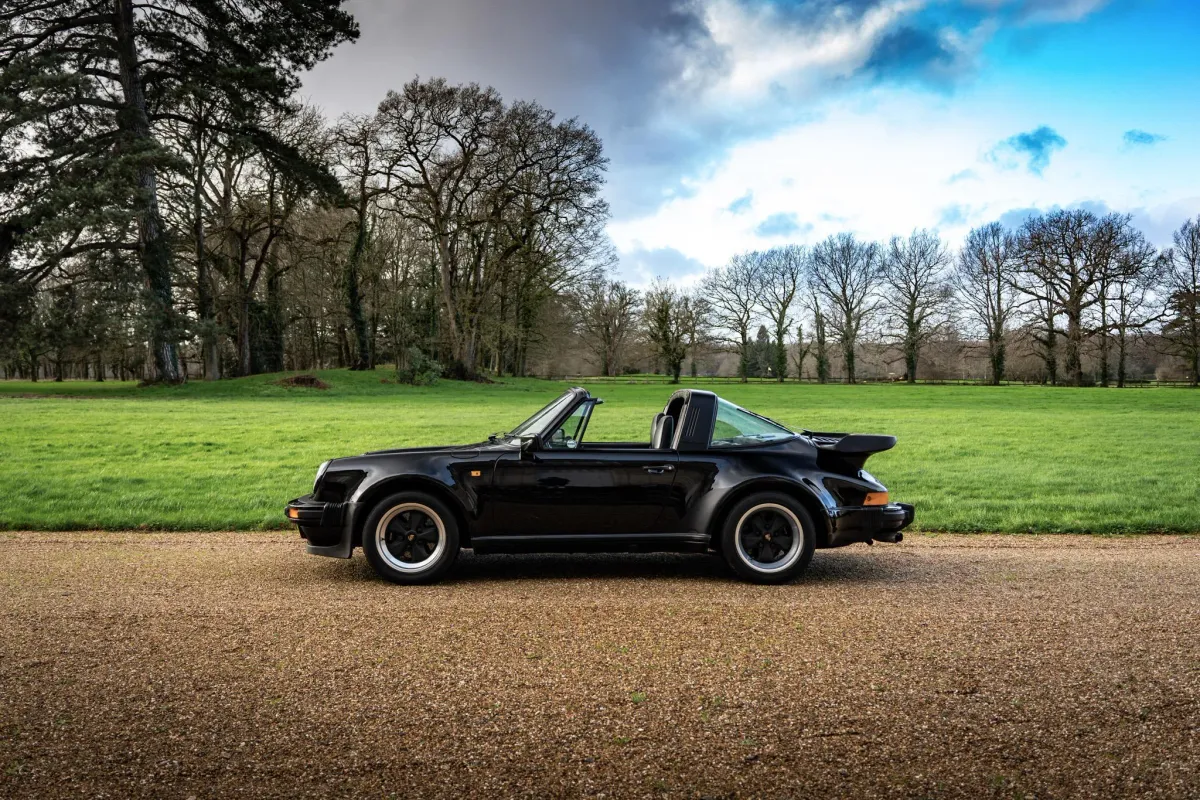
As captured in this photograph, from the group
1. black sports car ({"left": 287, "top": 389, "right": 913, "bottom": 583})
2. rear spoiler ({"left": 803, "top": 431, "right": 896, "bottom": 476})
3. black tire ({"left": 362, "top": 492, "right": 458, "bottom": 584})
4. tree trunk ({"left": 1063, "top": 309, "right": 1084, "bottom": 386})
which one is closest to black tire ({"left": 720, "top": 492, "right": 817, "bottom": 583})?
black sports car ({"left": 287, "top": 389, "right": 913, "bottom": 583})

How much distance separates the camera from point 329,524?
6.15m

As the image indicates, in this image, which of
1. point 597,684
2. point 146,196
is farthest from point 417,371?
point 597,684

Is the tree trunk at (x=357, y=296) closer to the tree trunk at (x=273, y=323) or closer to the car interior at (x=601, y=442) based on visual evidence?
the tree trunk at (x=273, y=323)

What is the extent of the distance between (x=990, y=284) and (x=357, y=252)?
44519 mm

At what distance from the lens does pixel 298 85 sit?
3180cm

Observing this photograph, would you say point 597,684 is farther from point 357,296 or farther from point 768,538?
point 357,296

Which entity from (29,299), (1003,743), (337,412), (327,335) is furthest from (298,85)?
(1003,743)

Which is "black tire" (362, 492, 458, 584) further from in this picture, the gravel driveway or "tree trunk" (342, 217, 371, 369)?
"tree trunk" (342, 217, 371, 369)

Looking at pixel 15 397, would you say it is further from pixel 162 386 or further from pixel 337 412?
pixel 337 412

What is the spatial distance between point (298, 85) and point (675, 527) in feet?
103

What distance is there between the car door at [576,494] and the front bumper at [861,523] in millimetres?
1308

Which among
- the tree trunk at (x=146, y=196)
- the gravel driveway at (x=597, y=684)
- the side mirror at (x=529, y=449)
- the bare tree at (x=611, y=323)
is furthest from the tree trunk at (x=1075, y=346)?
the side mirror at (x=529, y=449)

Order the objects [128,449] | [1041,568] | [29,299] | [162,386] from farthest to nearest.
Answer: [162,386] < [29,299] < [128,449] < [1041,568]

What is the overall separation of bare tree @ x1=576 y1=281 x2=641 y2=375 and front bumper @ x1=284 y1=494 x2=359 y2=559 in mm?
65040
